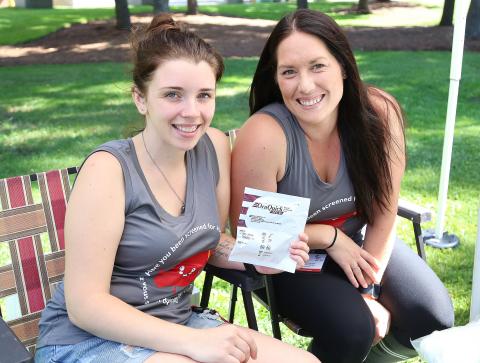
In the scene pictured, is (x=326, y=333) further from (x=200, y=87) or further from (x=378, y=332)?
(x=200, y=87)

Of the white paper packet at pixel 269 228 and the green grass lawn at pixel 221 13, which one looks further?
the green grass lawn at pixel 221 13

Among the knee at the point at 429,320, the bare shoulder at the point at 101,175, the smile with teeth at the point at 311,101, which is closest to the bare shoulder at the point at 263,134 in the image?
the smile with teeth at the point at 311,101

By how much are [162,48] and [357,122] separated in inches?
36.2

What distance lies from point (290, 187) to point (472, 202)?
305cm

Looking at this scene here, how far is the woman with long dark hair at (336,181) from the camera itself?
2.31 m

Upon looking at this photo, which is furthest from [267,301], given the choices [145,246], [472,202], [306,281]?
[472,202]

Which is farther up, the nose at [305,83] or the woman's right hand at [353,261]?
the nose at [305,83]

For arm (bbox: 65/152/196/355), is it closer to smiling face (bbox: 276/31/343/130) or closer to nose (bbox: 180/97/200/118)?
nose (bbox: 180/97/200/118)

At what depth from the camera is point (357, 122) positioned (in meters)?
2.52

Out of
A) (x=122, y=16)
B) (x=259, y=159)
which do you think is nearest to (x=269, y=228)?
(x=259, y=159)

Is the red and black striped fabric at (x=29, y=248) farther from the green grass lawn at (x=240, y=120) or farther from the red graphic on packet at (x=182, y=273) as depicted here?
the red graphic on packet at (x=182, y=273)

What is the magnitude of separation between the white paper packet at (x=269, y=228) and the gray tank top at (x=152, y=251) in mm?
131

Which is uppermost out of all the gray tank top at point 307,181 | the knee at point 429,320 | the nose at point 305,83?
the nose at point 305,83

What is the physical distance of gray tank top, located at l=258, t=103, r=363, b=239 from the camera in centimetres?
240
